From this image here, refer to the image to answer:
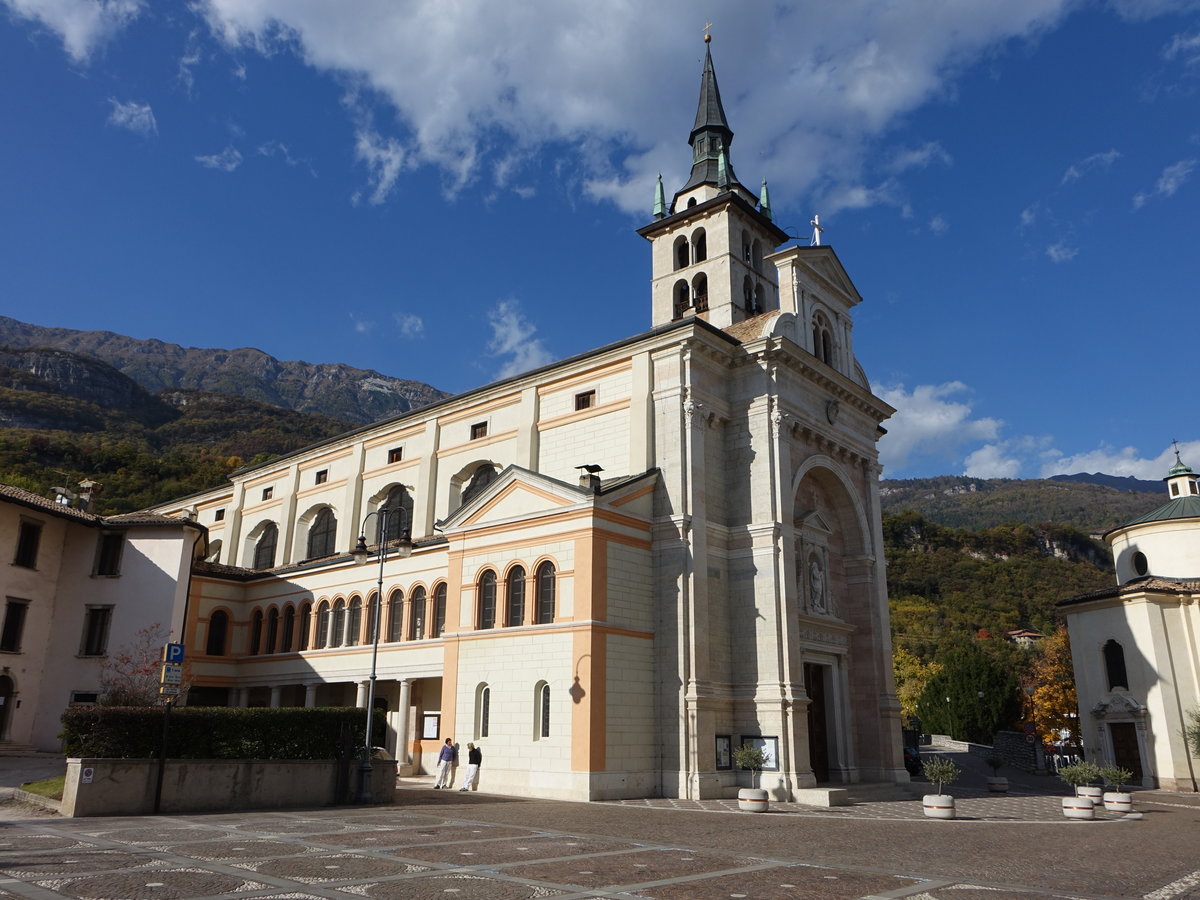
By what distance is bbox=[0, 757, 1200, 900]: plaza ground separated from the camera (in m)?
9.88

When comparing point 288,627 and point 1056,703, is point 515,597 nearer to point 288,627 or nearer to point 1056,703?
point 288,627

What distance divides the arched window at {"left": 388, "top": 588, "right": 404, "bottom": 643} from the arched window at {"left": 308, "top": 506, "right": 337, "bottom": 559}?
32.0ft

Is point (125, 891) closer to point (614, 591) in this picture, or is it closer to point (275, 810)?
point (275, 810)

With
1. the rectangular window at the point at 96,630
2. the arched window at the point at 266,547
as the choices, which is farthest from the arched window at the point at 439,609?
the arched window at the point at 266,547

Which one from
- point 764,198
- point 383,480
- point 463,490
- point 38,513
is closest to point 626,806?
point 463,490

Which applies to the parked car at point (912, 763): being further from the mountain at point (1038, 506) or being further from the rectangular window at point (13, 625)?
the mountain at point (1038, 506)

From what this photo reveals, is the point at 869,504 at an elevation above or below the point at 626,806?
above

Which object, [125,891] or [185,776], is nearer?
[125,891]

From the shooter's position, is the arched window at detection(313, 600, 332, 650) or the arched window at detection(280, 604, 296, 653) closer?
the arched window at detection(313, 600, 332, 650)

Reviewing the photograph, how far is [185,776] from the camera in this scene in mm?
18422

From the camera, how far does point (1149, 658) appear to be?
38875 millimetres

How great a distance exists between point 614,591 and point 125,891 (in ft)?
60.2

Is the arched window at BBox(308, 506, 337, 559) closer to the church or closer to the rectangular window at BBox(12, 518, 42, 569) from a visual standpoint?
the church

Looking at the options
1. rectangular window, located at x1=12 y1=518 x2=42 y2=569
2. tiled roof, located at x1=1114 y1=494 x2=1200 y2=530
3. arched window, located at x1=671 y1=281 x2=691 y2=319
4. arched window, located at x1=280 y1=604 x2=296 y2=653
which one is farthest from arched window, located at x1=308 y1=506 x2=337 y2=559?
tiled roof, located at x1=1114 y1=494 x2=1200 y2=530
